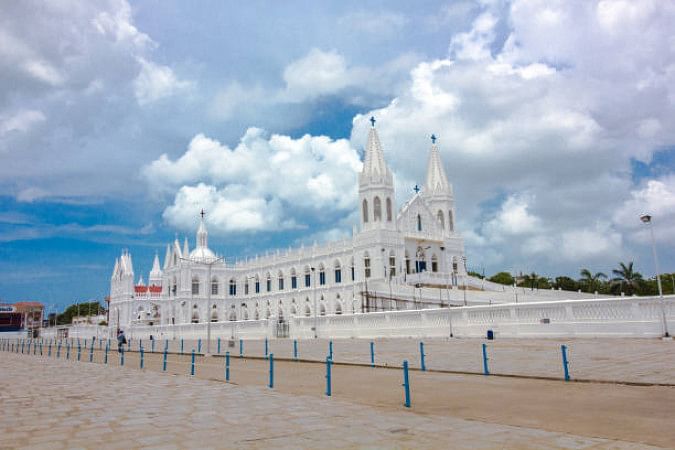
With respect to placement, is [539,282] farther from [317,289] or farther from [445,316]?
[445,316]

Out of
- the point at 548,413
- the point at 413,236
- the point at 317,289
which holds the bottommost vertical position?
the point at 548,413

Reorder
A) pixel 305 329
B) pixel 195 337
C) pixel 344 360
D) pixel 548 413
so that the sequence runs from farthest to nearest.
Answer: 1. pixel 195 337
2. pixel 305 329
3. pixel 344 360
4. pixel 548 413

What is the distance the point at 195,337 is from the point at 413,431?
160 ft

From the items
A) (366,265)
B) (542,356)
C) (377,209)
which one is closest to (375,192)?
(377,209)

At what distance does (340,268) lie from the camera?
219 ft

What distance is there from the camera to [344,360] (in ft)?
73.7

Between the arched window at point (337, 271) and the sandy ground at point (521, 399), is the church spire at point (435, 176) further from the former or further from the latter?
the sandy ground at point (521, 399)

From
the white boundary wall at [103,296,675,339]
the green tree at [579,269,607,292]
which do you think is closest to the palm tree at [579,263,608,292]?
the green tree at [579,269,607,292]

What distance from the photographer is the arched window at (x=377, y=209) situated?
63.9 meters

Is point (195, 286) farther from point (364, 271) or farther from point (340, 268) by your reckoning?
Answer: point (364, 271)

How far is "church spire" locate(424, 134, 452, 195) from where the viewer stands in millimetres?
71938

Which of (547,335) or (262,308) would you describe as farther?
(262,308)

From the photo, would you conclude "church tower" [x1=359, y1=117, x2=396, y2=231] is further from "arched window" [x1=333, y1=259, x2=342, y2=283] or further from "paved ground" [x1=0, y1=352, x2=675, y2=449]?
"paved ground" [x1=0, y1=352, x2=675, y2=449]

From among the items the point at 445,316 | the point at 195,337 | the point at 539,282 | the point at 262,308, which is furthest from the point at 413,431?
the point at 539,282
